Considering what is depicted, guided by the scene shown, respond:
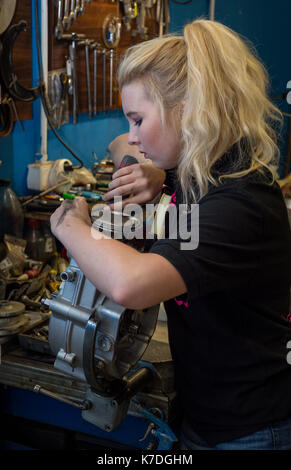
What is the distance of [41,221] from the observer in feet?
6.10

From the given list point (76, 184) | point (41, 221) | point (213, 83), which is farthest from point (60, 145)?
point (213, 83)

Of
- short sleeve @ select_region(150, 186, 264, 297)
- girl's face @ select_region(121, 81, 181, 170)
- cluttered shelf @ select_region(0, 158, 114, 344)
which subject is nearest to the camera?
short sleeve @ select_region(150, 186, 264, 297)

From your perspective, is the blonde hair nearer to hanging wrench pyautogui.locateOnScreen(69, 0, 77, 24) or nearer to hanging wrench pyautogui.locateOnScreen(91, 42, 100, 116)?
hanging wrench pyautogui.locateOnScreen(69, 0, 77, 24)

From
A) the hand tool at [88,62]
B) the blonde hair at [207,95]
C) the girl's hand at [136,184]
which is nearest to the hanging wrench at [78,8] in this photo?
the hand tool at [88,62]

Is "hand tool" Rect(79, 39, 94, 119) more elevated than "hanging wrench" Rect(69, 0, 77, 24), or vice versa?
"hanging wrench" Rect(69, 0, 77, 24)

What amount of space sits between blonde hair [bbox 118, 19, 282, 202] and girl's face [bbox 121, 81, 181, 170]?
0.05 feet

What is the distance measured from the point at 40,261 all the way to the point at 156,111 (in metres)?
1.07

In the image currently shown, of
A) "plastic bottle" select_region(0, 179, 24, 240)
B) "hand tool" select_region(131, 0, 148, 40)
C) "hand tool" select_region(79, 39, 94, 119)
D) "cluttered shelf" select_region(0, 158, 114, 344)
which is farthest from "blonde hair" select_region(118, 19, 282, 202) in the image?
"hand tool" select_region(131, 0, 148, 40)

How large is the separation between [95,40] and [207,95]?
1.78m

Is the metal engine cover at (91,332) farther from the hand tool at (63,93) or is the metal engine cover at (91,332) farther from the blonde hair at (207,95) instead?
the hand tool at (63,93)

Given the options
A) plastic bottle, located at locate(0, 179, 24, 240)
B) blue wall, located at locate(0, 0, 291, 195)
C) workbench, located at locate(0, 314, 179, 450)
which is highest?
blue wall, located at locate(0, 0, 291, 195)

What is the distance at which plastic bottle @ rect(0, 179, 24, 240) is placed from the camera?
5.73 feet

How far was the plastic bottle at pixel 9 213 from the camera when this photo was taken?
1747mm
